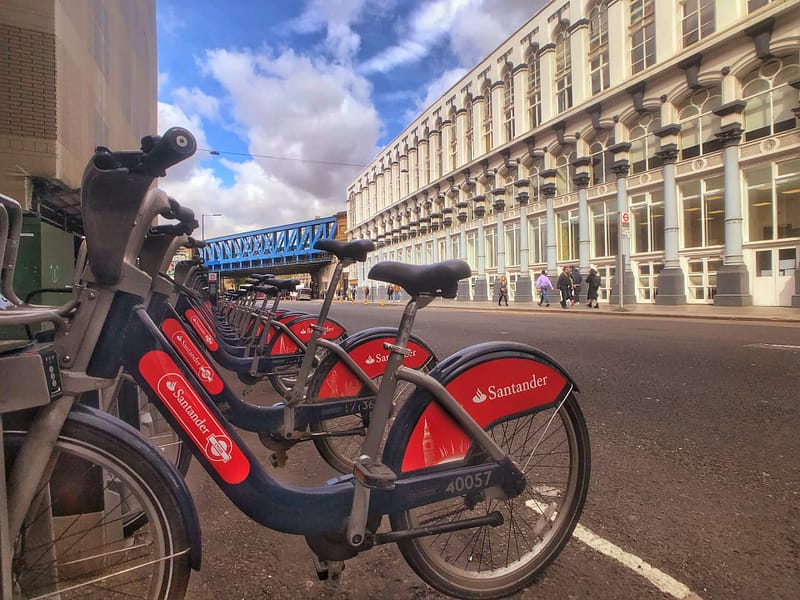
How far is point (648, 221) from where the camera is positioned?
23.0 m

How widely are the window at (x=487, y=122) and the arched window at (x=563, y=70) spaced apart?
292 inches

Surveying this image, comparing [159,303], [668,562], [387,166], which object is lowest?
[668,562]

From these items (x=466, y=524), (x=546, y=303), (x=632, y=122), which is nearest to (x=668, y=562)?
(x=466, y=524)

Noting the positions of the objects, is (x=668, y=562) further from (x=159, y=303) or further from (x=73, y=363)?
(x=159, y=303)

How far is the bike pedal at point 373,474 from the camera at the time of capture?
5.57 feet

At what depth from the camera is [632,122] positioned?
24094mm

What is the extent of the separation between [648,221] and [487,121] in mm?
17800

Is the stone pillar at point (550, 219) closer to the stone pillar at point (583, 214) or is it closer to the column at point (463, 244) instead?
the stone pillar at point (583, 214)

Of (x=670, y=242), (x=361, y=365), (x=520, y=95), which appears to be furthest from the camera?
(x=520, y=95)

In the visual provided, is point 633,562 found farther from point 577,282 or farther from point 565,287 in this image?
point 577,282

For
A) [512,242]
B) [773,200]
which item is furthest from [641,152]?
[512,242]

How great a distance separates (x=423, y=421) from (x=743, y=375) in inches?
217

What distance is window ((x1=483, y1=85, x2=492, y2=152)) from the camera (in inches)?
1437

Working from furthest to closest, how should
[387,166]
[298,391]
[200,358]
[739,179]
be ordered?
[387,166], [739,179], [298,391], [200,358]
